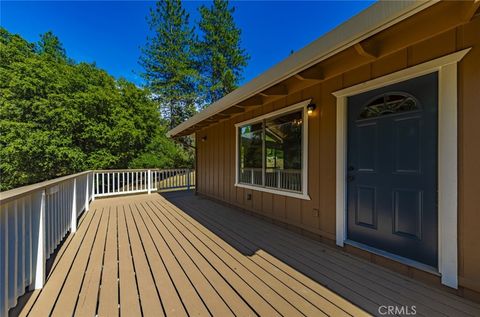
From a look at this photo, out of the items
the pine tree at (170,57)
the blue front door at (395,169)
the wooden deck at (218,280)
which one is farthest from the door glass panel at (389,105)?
the pine tree at (170,57)

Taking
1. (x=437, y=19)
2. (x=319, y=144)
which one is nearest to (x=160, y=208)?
(x=319, y=144)

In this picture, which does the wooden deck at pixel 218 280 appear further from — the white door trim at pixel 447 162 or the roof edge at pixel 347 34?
the roof edge at pixel 347 34

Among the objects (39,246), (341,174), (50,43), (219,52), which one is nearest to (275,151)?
(341,174)

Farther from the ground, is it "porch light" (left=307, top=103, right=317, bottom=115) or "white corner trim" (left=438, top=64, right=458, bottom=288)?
"porch light" (left=307, top=103, right=317, bottom=115)

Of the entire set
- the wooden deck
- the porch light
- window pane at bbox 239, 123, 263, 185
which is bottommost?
the wooden deck

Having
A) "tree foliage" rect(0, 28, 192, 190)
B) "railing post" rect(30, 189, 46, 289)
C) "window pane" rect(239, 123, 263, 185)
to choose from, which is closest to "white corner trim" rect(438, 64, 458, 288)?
"window pane" rect(239, 123, 263, 185)

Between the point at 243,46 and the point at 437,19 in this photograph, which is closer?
the point at 437,19

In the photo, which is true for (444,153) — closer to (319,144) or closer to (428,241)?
(428,241)

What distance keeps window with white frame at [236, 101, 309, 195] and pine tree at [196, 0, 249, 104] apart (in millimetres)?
10860

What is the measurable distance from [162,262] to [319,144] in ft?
8.00

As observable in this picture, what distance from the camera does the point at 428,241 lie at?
1.99 metres

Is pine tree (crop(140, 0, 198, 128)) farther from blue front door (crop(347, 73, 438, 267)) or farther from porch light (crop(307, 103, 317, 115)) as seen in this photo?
blue front door (crop(347, 73, 438, 267))

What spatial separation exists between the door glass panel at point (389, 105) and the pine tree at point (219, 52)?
13013 millimetres

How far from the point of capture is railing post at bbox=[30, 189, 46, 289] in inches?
74.3
